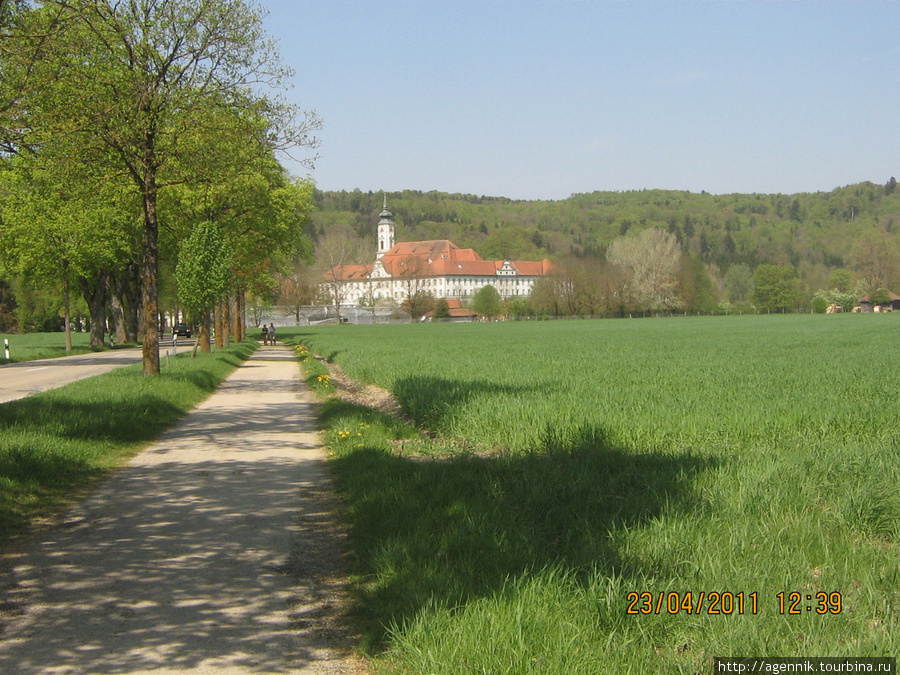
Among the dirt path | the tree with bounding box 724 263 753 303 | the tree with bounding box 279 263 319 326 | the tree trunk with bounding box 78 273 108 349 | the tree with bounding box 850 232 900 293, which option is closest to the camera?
the dirt path

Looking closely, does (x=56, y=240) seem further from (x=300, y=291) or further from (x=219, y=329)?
(x=300, y=291)

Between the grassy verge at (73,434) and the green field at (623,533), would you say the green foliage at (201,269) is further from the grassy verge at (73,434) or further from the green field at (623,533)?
the green field at (623,533)

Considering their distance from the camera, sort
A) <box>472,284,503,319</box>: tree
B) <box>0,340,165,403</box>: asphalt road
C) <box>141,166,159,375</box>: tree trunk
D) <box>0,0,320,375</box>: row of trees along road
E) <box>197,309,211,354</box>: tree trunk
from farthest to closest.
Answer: <box>472,284,503,319</box>: tree → <box>197,309,211,354</box>: tree trunk → <box>0,340,165,403</box>: asphalt road → <box>141,166,159,375</box>: tree trunk → <box>0,0,320,375</box>: row of trees along road

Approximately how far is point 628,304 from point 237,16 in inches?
4669

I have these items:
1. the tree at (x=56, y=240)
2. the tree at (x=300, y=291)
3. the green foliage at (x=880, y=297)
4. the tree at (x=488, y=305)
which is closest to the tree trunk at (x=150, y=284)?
the tree at (x=56, y=240)

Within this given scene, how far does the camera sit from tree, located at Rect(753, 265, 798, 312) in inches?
5896

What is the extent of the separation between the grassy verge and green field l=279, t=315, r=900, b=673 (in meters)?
2.90

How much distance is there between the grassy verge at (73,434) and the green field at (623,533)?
2.90 metres

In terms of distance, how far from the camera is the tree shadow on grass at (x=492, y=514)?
17.3 feet

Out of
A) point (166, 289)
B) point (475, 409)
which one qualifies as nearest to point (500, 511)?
point (475, 409)

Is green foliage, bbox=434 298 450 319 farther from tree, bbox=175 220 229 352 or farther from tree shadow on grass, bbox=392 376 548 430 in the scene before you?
tree shadow on grass, bbox=392 376 548 430

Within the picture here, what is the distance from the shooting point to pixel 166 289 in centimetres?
6247

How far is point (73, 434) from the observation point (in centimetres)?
1154

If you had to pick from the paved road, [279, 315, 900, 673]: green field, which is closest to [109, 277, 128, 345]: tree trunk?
the paved road
